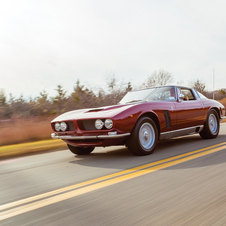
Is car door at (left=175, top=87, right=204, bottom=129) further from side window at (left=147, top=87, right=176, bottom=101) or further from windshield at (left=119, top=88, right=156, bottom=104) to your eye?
windshield at (left=119, top=88, right=156, bottom=104)

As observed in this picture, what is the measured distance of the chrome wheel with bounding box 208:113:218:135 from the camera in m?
7.02

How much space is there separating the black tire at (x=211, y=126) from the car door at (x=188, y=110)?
1.16 feet

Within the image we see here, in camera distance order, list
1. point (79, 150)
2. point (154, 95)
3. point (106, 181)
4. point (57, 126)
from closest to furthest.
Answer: point (106, 181) < point (57, 126) < point (79, 150) < point (154, 95)

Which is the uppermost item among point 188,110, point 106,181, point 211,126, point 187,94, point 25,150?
point 187,94

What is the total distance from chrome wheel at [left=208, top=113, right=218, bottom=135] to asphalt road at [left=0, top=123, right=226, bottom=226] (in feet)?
8.25

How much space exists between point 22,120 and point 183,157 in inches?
256

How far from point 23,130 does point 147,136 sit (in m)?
5.52

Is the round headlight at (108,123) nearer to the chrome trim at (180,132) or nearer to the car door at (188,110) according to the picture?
the chrome trim at (180,132)

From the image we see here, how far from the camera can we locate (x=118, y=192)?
282 cm

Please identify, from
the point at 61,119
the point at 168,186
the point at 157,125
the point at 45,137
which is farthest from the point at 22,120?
the point at 168,186

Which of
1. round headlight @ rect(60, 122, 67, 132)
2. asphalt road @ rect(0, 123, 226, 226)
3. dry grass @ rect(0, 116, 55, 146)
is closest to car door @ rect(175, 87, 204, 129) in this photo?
asphalt road @ rect(0, 123, 226, 226)

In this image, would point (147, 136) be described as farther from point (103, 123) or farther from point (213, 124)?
point (213, 124)

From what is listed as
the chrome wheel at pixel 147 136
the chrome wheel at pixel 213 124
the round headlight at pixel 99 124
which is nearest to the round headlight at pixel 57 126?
the round headlight at pixel 99 124

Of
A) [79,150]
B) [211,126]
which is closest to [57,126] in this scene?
[79,150]
